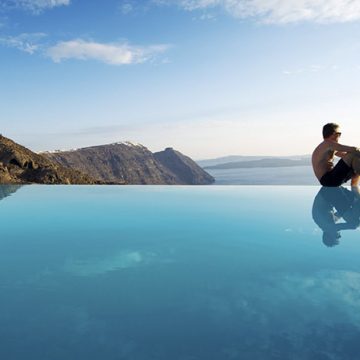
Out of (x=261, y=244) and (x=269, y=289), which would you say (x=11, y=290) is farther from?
(x=261, y=244)

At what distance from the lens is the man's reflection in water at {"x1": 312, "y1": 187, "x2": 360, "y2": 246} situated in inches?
205

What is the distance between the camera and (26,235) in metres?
5.15

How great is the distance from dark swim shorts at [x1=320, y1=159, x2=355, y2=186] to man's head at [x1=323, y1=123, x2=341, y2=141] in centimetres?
56

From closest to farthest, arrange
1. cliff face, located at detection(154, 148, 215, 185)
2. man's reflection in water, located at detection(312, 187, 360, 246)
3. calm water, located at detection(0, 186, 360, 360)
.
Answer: calm water, located at detection(0, 186, 360, 360)
man's reflection in water, located at detection(312, 187, 360, 246)
cliff face, located at detection(154, 148, 215, 185)

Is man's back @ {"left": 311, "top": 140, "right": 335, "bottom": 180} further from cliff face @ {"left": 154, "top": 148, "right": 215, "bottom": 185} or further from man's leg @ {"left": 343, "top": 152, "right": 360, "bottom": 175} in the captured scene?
cliff face @ {"left": 154, "top": 148, "right": 215, "bottom": 185}

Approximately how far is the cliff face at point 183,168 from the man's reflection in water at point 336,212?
154m

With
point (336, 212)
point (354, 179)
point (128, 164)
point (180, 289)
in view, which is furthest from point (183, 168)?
point (180, 289)

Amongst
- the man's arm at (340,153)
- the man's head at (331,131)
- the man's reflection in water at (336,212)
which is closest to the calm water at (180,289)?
Result: the man's reflection in water at (336,212)

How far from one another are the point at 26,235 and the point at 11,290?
7.57 ft

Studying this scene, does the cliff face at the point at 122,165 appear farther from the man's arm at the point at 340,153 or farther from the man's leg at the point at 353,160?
the man's leg at the point at 353,160

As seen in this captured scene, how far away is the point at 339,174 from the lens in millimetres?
8602

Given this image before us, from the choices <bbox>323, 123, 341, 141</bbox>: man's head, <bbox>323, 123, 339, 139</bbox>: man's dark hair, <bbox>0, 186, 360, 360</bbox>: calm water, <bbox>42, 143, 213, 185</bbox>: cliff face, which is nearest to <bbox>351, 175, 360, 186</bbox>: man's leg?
<bbox>323, 123, 341, 141</bbox>: man's head

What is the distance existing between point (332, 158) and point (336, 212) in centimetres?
262

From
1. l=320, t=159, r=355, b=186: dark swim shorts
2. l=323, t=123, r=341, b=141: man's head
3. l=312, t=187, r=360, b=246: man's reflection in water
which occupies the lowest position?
l=312, t=187, r=360, b=246: man's reflection in water
